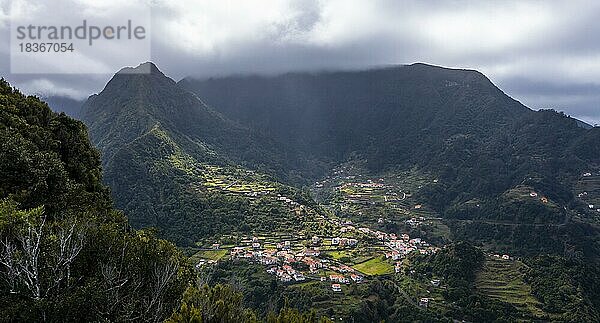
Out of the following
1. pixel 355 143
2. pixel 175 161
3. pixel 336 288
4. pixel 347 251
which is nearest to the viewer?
pixel 336 288

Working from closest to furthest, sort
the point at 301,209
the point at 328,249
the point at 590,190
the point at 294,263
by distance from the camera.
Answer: the point at 294,263 → the point at 328,249 → the point at 301,209 → the point at 590,190

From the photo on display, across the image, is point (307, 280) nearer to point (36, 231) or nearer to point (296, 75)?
point (36, 231)

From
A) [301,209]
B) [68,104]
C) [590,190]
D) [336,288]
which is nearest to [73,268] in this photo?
[336,288]

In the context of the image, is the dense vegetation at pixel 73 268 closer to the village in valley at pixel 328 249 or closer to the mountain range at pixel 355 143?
the village in valley at pixel 328 249

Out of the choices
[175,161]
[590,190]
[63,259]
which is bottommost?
[590,190]

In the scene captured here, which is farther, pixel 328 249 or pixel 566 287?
pixel 328 249

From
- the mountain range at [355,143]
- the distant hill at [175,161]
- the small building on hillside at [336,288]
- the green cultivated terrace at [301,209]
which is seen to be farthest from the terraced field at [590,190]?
the small building on hillside at [336,288]

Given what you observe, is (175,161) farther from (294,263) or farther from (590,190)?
(590,190)

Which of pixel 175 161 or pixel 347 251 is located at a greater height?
pixel 175 161

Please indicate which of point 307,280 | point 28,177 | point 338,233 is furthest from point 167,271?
point 338,233
